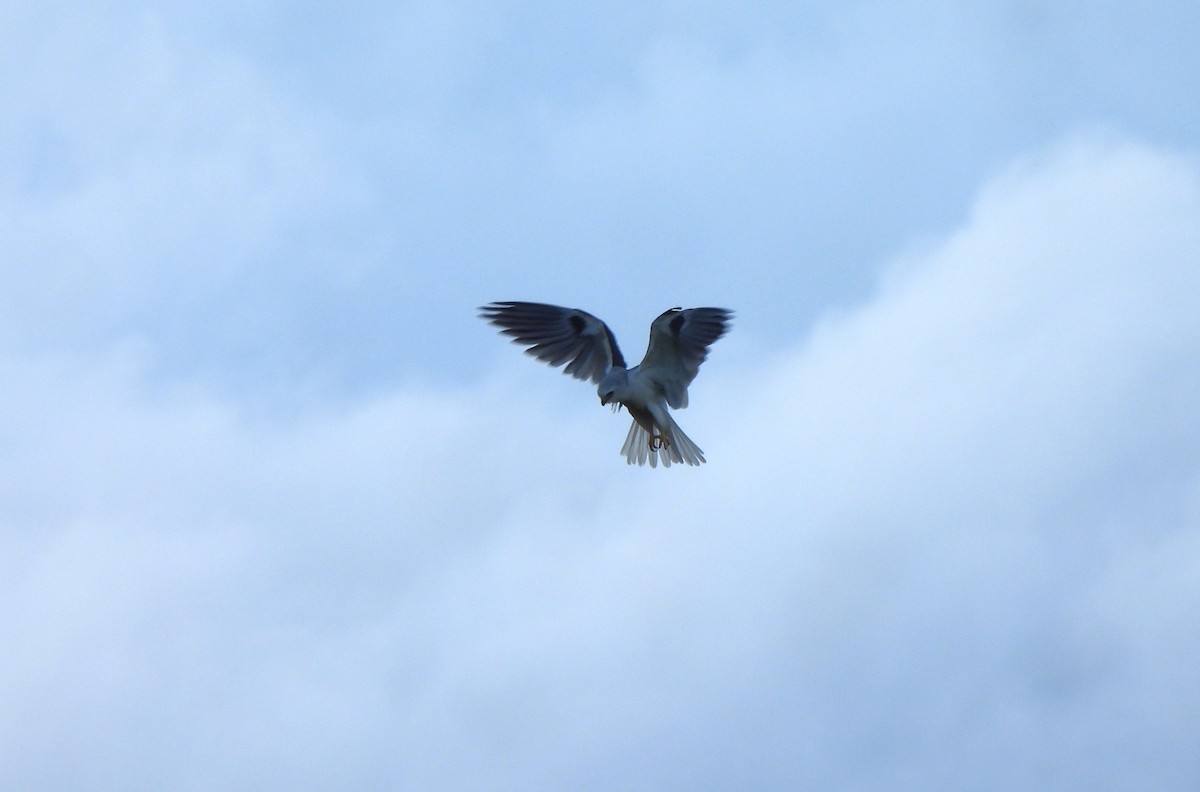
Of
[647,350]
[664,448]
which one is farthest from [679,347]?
[664,448]

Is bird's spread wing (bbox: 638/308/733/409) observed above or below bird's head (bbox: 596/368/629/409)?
above

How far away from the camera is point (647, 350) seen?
3272cm

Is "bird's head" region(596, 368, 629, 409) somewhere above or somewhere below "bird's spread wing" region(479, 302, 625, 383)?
below

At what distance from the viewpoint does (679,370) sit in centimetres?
3294

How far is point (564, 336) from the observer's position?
1292 inches

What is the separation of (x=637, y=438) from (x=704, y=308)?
9.53 ft

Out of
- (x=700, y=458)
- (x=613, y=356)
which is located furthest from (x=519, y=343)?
(x=700, y=458)

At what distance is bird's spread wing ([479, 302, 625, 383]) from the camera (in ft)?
107

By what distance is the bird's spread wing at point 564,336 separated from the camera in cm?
3266

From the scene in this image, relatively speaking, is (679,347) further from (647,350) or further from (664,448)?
(664,448)

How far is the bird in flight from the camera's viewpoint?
32.6 metres

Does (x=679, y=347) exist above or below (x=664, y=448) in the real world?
above

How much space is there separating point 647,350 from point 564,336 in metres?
1.39

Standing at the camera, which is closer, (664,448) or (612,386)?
(612,386)
